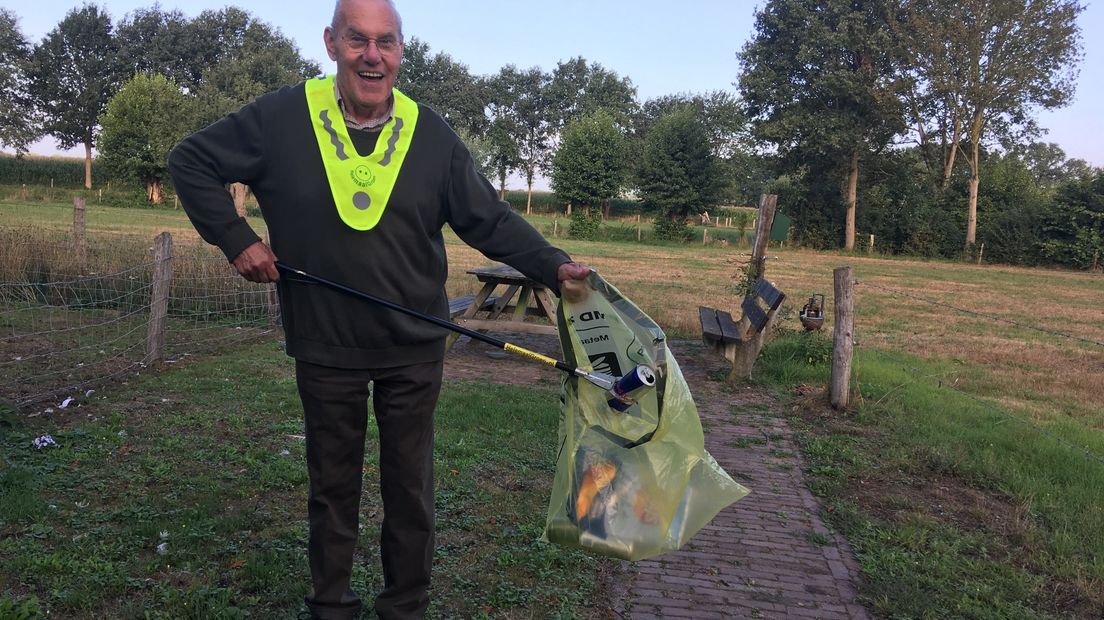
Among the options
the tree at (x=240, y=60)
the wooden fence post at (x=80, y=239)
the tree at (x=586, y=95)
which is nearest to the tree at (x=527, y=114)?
the tree at (x=586, y=95)

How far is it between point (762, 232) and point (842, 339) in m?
2.85

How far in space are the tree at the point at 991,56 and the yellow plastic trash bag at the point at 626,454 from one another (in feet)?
123

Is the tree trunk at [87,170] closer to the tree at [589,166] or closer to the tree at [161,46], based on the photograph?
the tree at [161,46]

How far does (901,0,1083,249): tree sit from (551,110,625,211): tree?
70.0 feet

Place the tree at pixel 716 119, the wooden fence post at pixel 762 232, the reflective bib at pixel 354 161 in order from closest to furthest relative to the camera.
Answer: the reflective bib at pixel 354 161
the wooden fence post at pixel 762 232
the tree at pixel 716 119

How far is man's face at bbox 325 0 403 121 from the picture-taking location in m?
2.46

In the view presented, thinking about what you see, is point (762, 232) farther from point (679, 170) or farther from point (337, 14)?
point (679, 170)

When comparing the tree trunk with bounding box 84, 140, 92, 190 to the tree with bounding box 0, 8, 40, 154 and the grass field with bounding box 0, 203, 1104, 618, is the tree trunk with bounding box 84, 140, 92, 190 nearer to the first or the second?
the tree with bounding box 0, 8, 40, 154

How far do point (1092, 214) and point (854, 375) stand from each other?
97.9 ft

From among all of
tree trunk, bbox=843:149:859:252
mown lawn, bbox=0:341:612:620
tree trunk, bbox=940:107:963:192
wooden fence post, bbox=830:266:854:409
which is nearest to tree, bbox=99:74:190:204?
tree trunk, bbox=843:149:859:252

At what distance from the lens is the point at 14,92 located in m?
58.2

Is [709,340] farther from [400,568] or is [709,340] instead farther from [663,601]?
[400,568]

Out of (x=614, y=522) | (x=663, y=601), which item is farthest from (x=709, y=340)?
(x=614, y=522)

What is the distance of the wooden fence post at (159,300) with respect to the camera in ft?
23.2
